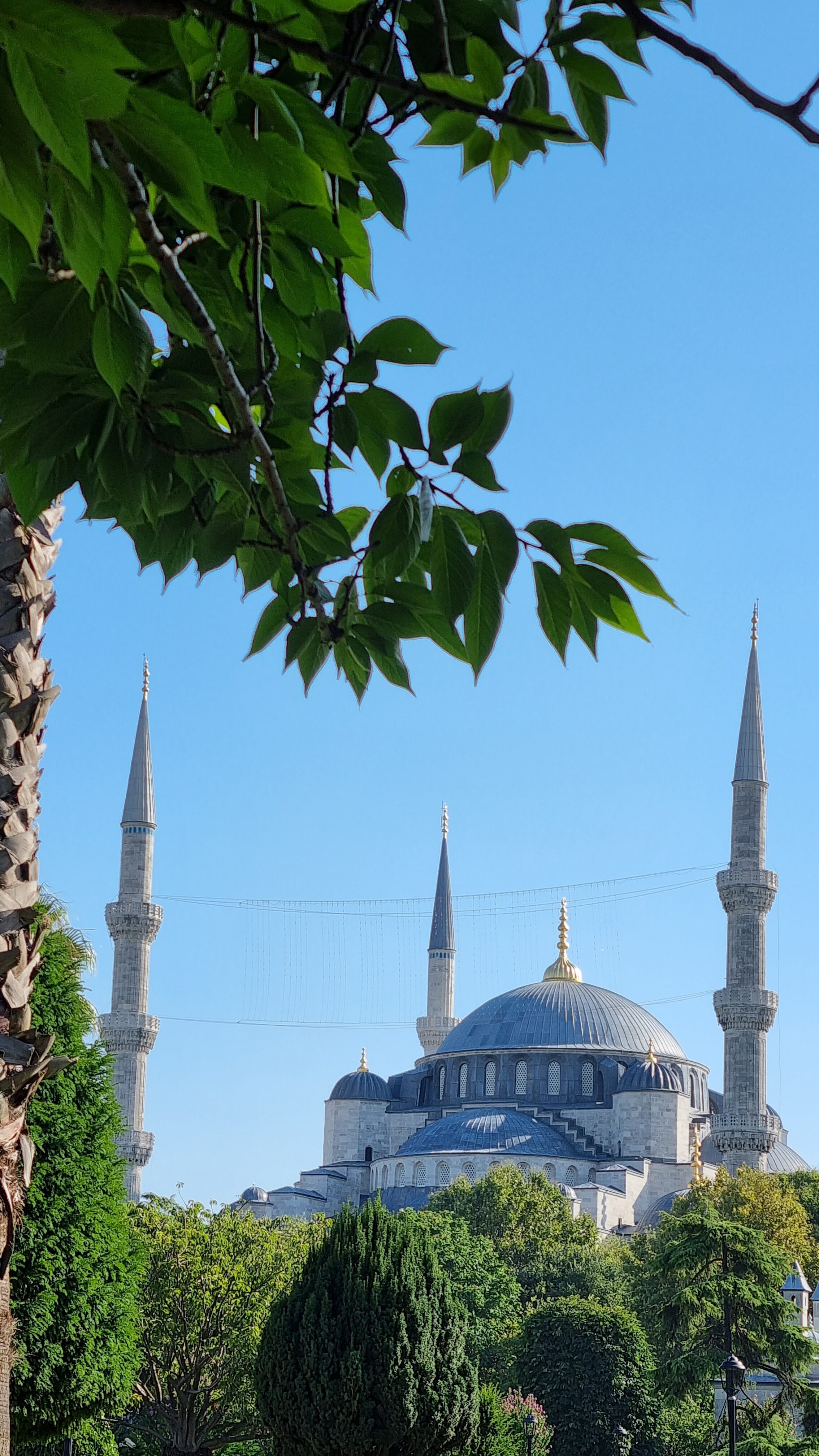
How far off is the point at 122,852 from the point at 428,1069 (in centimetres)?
2238

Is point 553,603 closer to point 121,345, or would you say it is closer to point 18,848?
point 121,345

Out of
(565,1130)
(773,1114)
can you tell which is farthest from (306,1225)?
(773,1114)

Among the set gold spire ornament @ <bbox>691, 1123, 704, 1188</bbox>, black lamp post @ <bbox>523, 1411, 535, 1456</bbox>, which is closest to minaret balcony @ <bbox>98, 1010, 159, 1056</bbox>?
gold spire ornament @ <bbox>691, 1123, 704, 1188</bbox>

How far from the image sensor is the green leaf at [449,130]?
5.54 ft

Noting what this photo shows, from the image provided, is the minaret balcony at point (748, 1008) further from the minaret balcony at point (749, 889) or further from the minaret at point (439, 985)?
the minaret at point (439, 985)

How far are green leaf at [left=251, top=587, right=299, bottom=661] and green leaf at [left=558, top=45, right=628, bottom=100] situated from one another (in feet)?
2.70

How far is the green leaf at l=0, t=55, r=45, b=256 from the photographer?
1.23 m

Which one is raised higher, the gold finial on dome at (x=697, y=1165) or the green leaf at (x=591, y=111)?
the gold finial on dome at (x=697, y=1165)

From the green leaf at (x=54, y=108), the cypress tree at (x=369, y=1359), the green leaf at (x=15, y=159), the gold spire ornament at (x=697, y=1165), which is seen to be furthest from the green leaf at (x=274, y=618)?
the gold spire ornament at (x=697, y=1165)

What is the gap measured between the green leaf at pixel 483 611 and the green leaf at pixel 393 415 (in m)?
0.16

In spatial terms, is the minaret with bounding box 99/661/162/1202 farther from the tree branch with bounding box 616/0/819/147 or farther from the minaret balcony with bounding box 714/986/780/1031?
the tree branch with bounding box 616/0/819/147

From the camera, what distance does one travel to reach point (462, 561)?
70.2 inches

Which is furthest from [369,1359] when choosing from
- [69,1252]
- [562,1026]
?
[562,1026]

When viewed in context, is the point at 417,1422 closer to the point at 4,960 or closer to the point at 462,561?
the point at 4,960
